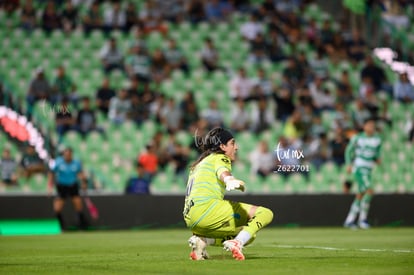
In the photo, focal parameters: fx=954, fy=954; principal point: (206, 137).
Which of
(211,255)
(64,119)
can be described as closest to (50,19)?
(64,119)

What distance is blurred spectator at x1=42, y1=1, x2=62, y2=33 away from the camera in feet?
94.6

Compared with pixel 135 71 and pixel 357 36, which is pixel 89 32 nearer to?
pixel 135 71

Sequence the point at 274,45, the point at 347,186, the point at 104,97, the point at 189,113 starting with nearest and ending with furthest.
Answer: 1. the point at 347,186
2. the point at 189,113
3. the point at 104,97
4. the point at 274,45

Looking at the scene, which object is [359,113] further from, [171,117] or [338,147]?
[171,117]

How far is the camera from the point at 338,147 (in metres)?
25.4

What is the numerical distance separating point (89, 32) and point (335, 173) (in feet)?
29.3

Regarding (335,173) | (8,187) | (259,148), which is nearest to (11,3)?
(8,187)

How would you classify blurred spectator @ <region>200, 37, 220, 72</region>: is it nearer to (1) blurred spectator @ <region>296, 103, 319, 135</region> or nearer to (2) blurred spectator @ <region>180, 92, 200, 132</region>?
(2) blurred spectator @ <region>180, 92, 200, 132</region>

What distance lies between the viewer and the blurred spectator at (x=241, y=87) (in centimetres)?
2716

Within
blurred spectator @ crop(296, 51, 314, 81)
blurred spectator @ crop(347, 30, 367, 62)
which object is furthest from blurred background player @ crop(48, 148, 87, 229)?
blurred spectator @ crop(347, 30, 367, 62)

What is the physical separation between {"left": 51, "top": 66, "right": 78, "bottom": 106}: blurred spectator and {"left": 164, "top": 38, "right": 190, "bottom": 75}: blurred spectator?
10.9 ft

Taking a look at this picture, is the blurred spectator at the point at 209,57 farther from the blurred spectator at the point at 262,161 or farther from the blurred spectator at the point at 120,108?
the blurred spectator at the point at 262,161

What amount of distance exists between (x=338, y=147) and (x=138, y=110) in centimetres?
552

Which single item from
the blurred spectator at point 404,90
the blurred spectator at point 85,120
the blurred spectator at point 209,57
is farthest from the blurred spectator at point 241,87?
the blurred spectator at point 404,90
